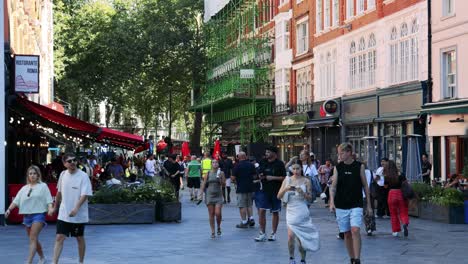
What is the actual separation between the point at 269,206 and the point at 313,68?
96.5 ft

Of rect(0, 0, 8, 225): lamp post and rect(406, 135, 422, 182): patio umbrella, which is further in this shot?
rect(406, 135, 422, 182): patio umbrella

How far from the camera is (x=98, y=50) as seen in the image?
68.1 meters

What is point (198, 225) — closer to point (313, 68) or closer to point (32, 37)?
point (32, 37)

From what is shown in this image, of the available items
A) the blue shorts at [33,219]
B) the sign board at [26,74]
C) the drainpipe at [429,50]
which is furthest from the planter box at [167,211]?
the drainpipe at [429,50]

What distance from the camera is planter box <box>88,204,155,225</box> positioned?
22.0m

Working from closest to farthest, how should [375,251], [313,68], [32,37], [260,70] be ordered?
[375,251]
[32,37]
[313,68]
[260,70]

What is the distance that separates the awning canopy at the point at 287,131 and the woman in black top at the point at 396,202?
28.7 meters

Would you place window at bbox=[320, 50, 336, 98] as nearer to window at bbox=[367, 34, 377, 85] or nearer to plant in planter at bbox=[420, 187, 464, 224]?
window at bbox=[367, 34, 377, 85]

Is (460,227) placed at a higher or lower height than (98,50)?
lower

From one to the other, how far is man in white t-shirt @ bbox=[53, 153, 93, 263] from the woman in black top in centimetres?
769

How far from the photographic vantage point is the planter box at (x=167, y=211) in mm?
22828

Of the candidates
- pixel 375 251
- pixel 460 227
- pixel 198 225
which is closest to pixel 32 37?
pixel 198 225

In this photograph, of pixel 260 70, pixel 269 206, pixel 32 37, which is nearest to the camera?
pixel 269 206

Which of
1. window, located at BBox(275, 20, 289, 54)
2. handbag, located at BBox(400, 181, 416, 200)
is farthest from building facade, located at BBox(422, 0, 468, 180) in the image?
window, located at BBox(275, 20, 289, 54)
